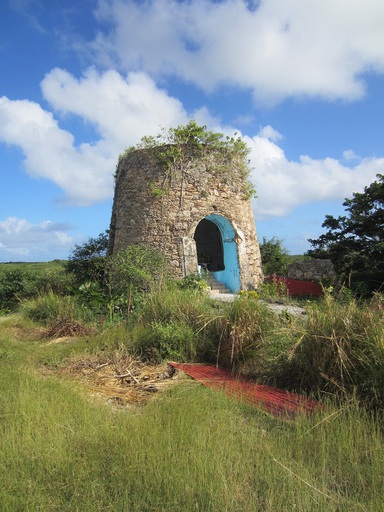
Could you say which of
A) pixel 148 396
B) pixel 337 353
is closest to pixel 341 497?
pixel 337 353

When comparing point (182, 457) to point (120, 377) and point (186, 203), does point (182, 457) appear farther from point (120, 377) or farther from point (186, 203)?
point (186, 203)

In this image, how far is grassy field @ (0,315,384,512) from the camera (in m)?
2.25

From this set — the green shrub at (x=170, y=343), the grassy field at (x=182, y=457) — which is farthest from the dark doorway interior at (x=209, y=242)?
the grassy field at (x=182, y=457)

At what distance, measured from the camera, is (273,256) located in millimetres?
17531

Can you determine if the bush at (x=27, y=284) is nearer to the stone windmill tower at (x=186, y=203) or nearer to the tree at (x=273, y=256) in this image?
the stone windmill tower at (x=186, y=203)

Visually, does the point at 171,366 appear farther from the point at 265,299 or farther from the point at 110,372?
the point at 265,299

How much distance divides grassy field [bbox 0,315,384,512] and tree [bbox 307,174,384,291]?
851 centimetres

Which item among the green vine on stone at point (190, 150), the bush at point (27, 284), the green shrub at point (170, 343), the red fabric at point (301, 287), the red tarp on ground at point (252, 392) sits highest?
the green vine on stone at point (190, 150)

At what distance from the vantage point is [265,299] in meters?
9.93

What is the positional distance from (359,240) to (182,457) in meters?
11.6

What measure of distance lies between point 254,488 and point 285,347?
7.95 feet

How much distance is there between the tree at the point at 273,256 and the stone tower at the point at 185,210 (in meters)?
4.24

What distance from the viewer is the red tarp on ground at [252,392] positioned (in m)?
3.52

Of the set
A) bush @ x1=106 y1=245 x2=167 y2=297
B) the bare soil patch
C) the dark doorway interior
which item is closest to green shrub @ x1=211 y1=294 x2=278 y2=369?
the bare soil patch
